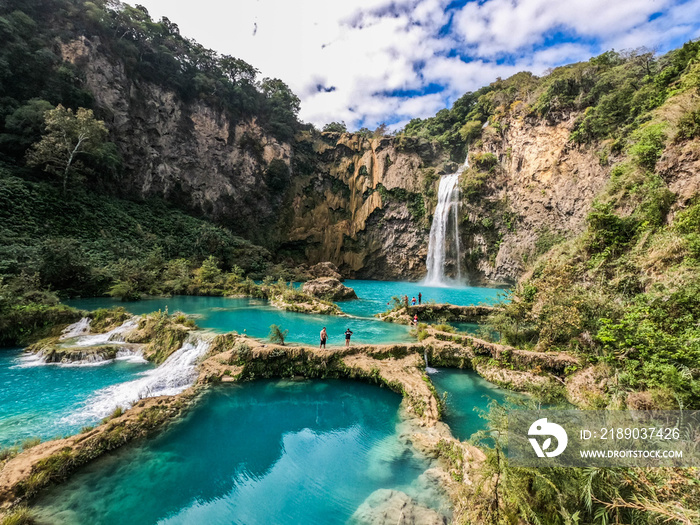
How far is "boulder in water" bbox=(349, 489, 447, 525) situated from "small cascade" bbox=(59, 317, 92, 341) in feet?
48.2

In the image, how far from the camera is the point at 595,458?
152 inches

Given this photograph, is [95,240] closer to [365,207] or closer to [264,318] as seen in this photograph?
[264,318]

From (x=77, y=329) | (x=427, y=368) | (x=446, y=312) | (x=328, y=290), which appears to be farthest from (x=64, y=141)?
(x=446, y=312)

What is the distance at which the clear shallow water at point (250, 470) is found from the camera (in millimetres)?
5145

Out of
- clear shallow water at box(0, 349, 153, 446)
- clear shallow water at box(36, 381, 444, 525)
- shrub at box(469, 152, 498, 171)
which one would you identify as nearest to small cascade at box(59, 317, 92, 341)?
clear shallow water at box(0, 349, 153, 446)

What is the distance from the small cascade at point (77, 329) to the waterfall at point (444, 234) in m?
33.1

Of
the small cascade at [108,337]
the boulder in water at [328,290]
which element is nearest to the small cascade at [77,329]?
the small cascade at [108,337]

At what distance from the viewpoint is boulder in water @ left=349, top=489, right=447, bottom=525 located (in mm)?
4836

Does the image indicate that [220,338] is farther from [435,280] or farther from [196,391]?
[435,280]

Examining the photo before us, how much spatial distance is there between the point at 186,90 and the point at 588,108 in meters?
44.3

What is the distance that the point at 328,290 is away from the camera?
23641mm

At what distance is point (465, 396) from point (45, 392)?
42.3ft

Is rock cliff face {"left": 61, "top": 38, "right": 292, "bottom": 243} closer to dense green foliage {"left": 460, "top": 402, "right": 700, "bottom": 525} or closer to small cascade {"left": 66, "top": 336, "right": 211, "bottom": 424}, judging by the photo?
small cascade {"left": 66, "top": 336, "right": 211, "bottom": 424}

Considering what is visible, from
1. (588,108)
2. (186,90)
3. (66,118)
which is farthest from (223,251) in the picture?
(588,108)
